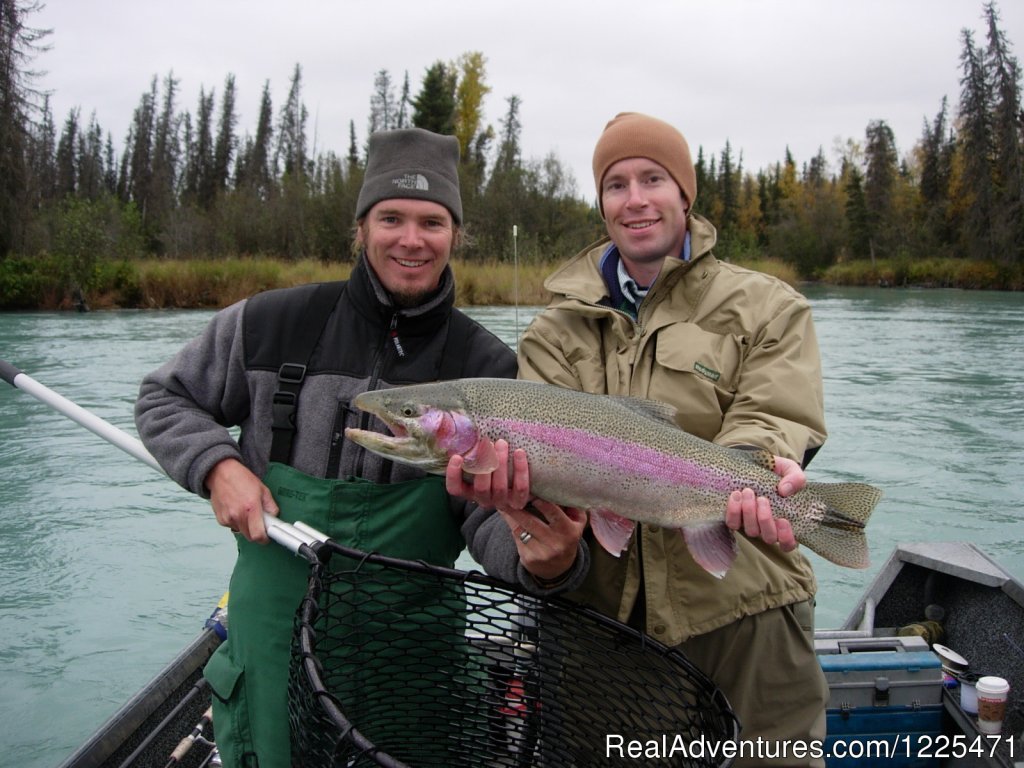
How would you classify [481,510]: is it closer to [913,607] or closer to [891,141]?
[913,607]

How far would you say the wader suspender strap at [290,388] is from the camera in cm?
278

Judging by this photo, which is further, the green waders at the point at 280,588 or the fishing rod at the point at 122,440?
the green waders at the point at 280,588

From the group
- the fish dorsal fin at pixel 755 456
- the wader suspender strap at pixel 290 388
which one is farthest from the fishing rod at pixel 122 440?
the fish dorsal fin at pixel 755 456

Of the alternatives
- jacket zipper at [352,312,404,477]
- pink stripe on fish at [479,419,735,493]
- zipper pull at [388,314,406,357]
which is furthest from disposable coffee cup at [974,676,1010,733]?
zipper pull at [388,314,406,357]

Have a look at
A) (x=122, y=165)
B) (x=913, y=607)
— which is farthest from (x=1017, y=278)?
(x=122, y=165)

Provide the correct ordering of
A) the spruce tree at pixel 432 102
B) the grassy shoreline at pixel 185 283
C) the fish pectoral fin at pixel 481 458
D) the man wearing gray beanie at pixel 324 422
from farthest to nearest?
the spruce tree at pixel 432 102 < the grassy shoreline at pixel 185 283 < the man wearing gray beanie at pixel 324 422 < the fish pectoral fin at pixel 481 458

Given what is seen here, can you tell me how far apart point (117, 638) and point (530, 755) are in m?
4.64

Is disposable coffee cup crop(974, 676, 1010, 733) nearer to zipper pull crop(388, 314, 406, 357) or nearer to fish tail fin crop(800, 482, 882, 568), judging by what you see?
fish tail fin crop(800, 482, 882, 568)

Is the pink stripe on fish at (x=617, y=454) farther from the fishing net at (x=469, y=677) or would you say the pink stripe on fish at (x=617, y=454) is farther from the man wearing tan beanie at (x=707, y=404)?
the fishing net at (x=469, y=677)

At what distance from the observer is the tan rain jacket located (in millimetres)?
2641

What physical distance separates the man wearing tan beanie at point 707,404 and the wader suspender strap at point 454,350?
216mm

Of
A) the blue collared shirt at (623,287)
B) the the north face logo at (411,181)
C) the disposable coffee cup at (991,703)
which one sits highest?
the the north face logo at (411,181)

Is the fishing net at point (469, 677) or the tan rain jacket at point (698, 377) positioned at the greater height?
the tan rain jacket at point (698, 377)

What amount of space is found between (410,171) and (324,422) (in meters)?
0.91
